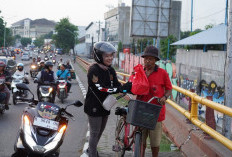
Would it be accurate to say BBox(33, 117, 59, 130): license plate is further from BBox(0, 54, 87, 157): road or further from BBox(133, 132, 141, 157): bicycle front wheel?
BBox(0, 54, 87, 157): road

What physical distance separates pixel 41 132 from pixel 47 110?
0.32m

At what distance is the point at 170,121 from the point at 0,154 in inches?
135

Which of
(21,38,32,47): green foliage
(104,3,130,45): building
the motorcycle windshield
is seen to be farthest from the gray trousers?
(21,38,32,47): green foliage

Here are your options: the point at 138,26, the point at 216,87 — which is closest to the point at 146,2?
the point at 138,26

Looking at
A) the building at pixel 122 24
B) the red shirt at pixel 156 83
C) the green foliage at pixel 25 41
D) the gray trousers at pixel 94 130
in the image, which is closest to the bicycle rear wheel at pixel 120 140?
the gray trousers at pixel 94 130

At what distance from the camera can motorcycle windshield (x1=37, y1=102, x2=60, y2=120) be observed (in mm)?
4637

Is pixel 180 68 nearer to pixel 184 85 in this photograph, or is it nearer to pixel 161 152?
pixel 184 85

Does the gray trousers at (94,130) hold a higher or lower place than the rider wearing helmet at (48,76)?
lower

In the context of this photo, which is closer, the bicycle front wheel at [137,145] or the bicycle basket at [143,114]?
the bicycle basket at [143,114]

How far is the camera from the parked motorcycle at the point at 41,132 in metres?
4.39

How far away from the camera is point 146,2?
81.6 ft

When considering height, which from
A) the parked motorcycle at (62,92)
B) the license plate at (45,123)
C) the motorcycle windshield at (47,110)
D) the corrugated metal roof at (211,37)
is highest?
the corrugated metal roof at (211,37)

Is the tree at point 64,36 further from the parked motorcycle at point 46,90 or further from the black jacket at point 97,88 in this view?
the black jacket at point 97,88

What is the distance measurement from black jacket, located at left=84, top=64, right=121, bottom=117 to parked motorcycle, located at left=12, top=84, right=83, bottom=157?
7.5 inches
